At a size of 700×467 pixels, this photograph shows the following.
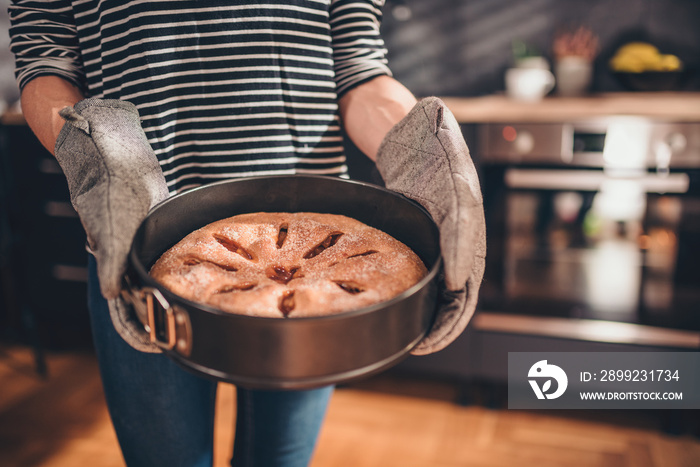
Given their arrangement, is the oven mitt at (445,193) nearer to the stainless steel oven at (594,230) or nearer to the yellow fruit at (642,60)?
the stainless steel oven at (594,230)

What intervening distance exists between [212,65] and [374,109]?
240 mm

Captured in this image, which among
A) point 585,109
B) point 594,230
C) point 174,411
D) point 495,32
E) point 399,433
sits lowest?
point 399,433

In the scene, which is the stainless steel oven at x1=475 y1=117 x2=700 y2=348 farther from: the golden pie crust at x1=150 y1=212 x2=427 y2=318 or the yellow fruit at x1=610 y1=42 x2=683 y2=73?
the golden pie crust at x1=150 y1=212 x2=427 y2=318

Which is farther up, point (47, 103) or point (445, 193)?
point (47, 103)

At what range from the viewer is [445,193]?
1.99 ft

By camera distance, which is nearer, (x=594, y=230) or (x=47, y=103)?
(x=47, y=103)

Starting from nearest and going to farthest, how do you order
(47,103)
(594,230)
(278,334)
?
(278,334)
(47,103)
(594,230)

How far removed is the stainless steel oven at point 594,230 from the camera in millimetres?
1564

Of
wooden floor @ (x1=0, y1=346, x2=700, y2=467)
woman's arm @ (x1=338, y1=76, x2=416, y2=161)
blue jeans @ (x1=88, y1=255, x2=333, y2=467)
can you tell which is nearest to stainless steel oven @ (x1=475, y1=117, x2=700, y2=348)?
wooden floor @ (x1=0, y1=346, x2=700, y2=467)

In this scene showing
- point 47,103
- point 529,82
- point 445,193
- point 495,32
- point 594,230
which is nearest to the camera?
point 445,193

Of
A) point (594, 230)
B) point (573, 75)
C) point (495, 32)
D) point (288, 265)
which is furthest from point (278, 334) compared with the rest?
point (495, 32)

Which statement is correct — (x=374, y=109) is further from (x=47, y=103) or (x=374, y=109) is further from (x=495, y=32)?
(x=495, y=32)

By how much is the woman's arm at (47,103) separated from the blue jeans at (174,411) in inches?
7.3

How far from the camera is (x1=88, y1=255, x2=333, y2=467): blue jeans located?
75 centimetres
